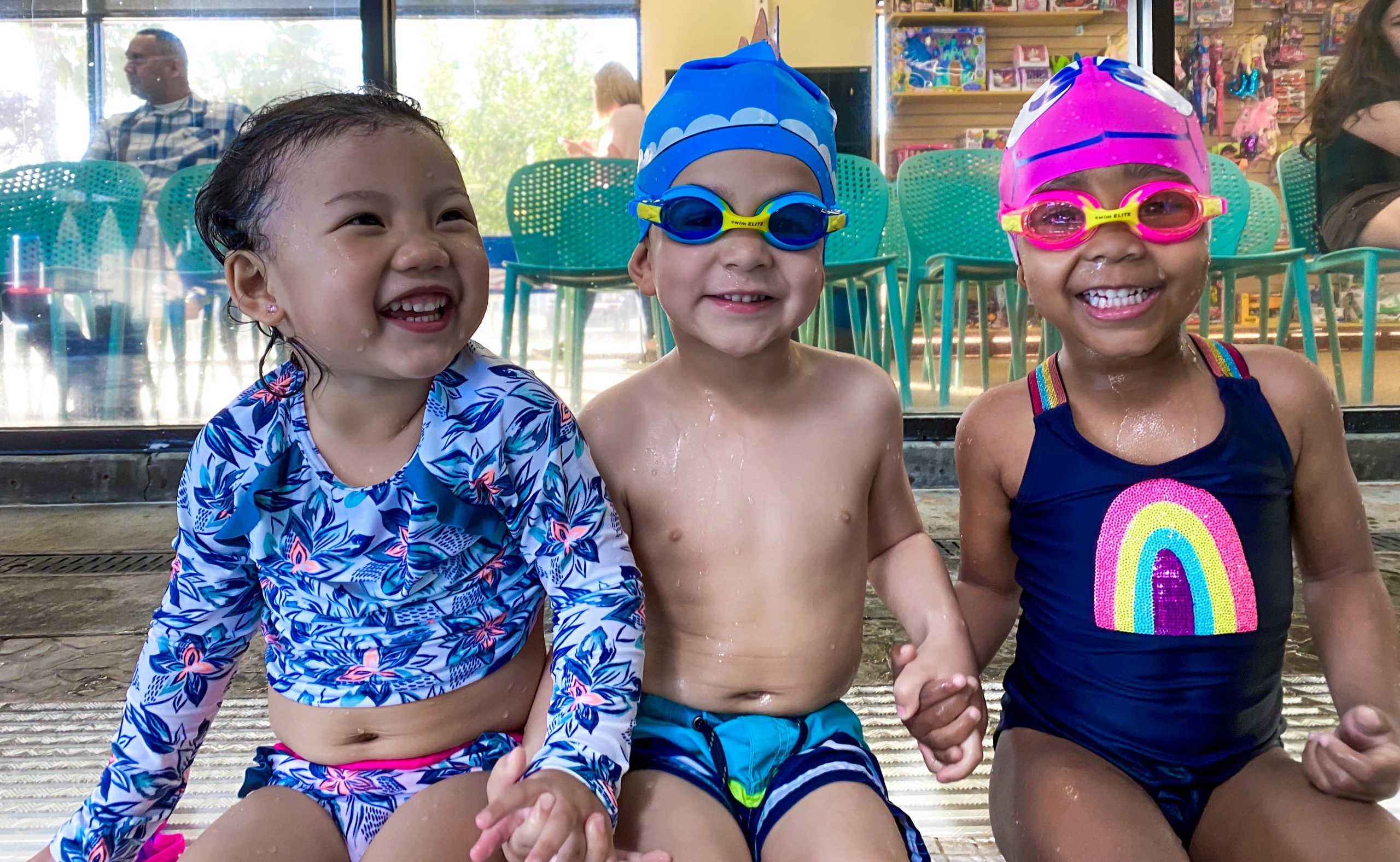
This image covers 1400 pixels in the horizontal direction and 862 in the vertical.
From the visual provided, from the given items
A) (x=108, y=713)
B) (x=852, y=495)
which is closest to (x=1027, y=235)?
(x=852, y=495)

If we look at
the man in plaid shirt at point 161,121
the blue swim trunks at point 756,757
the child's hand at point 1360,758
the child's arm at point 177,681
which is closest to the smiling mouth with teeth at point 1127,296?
the child's hand at point 1360,758

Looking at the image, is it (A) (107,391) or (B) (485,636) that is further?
(A) (107,391)

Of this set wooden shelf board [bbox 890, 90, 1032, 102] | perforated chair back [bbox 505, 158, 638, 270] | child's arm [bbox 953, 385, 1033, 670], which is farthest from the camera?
wooden shelf board [bbox 890, 90, 1032, 102]

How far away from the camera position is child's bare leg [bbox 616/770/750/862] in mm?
1215

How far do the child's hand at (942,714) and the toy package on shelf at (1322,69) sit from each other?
4835 millimetres

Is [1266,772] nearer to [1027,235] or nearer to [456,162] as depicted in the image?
[1027,235]

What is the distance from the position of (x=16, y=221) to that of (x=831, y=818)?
5.04 m

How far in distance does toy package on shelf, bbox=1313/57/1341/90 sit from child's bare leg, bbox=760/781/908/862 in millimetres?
4958

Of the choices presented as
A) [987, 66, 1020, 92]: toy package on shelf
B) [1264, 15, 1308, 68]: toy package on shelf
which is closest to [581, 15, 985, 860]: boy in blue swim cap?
[987, 66, 1020, 92]: toy package on shelf

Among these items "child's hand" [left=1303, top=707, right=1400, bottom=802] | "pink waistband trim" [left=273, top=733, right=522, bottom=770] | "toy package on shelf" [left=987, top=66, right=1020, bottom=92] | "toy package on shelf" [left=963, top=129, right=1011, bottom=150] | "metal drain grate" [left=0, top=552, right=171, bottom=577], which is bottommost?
"metal drain grate" [left=0, top=552, right=171, bottom=577]

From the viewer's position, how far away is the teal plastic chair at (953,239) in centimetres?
464

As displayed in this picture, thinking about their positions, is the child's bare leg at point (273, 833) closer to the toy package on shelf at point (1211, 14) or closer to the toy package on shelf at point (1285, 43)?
the toy package on shelf at point (1211, 14)

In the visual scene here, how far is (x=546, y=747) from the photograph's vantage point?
1.19 metres

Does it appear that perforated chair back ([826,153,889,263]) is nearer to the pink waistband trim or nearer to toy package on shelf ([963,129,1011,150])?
toy package on shelf ([963,129,1011,150])
